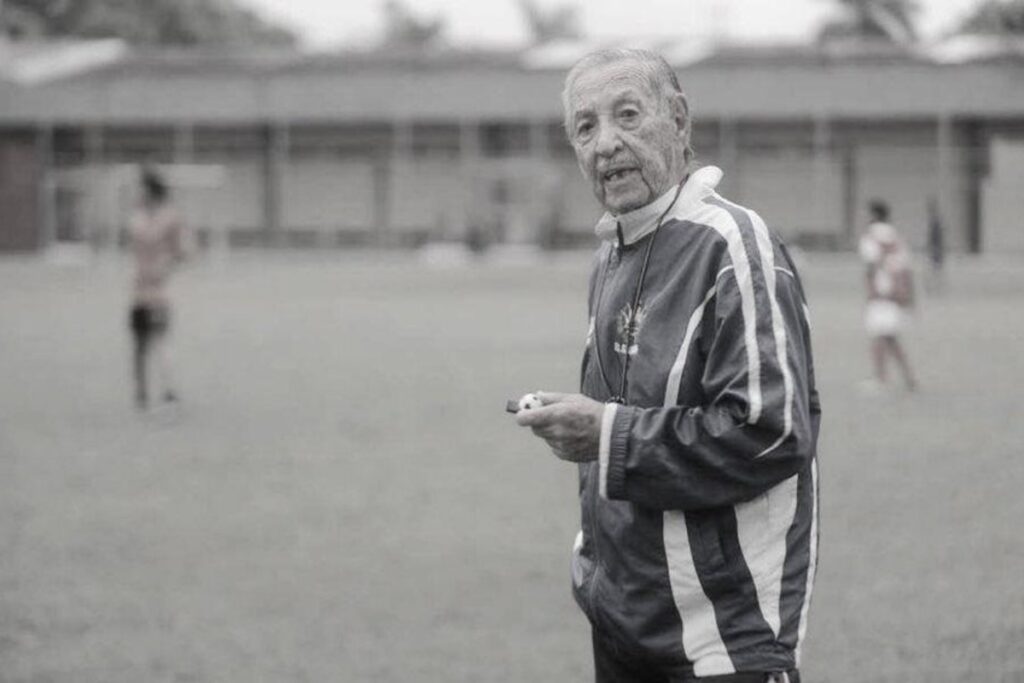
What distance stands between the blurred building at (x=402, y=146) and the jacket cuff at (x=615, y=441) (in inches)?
2065

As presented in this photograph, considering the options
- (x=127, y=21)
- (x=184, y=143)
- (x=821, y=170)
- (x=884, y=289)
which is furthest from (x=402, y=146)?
(x=884, y=289)

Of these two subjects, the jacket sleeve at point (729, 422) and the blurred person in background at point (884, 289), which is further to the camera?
the blurred person in background at point (884, 289)

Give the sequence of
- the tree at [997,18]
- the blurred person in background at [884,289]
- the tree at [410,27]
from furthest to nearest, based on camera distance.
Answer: the tree at [410,27], the blurred person in background at [884,289], the tree at [997,18]

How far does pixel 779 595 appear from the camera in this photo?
2.96 metres

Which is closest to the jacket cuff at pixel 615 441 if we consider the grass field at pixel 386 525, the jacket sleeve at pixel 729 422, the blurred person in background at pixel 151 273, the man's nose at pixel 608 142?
the jacket sleeve at pixel 729 422

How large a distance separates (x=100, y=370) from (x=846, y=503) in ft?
36.8

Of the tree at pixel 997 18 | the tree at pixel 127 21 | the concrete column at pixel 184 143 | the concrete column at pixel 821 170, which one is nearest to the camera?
the tree at pixel 997 18

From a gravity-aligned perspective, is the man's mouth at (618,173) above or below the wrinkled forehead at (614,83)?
below

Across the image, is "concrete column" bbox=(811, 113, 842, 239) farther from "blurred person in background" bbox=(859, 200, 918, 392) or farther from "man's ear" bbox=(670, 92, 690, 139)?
"man's ear" bbox=(670, 92, 690, 139)

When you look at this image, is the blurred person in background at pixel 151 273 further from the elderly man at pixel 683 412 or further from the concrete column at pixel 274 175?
the concrete column at pixel 274 175

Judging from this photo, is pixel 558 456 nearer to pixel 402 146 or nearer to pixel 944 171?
pixel 944 171

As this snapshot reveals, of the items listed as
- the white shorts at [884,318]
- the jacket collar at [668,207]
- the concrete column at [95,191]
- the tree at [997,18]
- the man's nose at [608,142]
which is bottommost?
the concrete column at [95,191]

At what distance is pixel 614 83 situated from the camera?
117 inches

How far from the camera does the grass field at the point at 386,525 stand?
665 centimetres
